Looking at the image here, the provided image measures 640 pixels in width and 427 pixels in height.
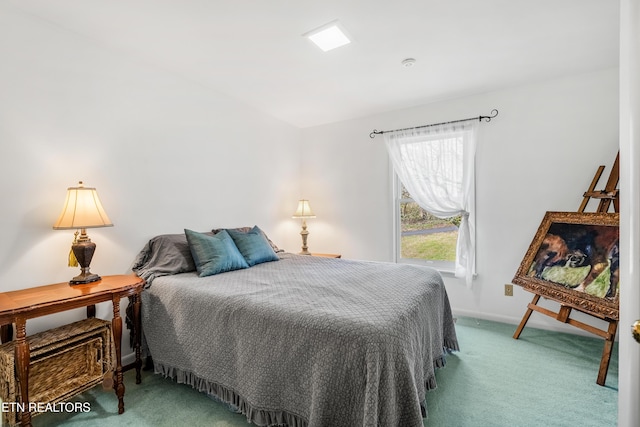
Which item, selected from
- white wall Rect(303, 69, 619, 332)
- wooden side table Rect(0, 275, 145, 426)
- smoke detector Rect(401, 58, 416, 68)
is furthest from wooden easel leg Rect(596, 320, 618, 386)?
wooden side table Rect(0, 275, 145, 426)

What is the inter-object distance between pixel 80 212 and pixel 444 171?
3307 millimetres

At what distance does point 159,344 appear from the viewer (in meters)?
2.10

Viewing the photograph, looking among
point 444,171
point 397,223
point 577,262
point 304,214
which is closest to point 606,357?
point 577,262

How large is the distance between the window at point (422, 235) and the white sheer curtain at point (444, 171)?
0.17m

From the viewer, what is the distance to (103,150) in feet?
7.54

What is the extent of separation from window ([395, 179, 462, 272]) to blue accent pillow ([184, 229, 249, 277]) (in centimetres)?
206

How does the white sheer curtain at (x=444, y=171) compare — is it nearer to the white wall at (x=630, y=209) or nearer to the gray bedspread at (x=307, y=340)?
the gray bedspread at (x=307, y=340)

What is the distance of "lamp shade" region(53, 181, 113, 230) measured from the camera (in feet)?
6.17

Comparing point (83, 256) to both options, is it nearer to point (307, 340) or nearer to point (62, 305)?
point (62, 305)

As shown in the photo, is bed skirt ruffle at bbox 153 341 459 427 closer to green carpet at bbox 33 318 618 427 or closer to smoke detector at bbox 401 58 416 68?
green carpet at bbox 33 318 618 427

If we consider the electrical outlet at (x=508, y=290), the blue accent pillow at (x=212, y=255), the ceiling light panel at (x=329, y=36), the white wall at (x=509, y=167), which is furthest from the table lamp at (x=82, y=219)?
the electrical outlet at (x=508, y=290)

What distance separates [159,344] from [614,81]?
13.9 ft

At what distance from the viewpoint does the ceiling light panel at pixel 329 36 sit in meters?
2.08

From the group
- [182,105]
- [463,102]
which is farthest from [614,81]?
[182,105]
